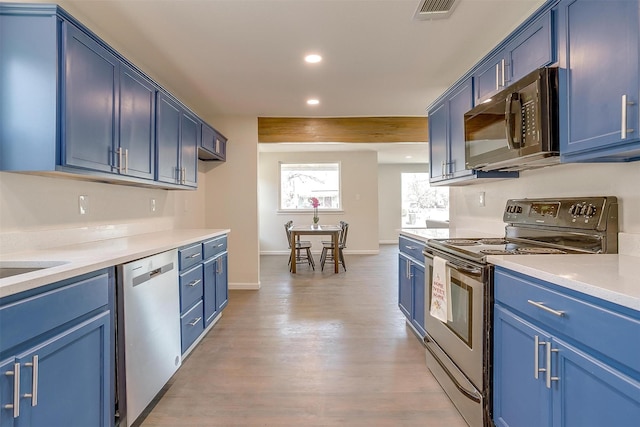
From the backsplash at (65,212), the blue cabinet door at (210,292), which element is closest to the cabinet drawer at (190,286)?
the blue cabinet door at (210,292)

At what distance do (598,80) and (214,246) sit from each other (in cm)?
285

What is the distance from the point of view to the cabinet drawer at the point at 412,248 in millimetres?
2691

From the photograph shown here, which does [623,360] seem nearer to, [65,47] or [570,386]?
[570,386]

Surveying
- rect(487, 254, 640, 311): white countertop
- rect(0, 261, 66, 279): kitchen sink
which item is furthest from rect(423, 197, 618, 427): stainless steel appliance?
rect(0, 261, 66, 279): kitchen sink

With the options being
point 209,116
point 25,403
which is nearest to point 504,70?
point 25,403

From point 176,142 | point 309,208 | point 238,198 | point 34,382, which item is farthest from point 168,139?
point 309,208

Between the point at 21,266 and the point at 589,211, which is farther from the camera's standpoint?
the point at 589,211

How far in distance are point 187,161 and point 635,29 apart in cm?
318

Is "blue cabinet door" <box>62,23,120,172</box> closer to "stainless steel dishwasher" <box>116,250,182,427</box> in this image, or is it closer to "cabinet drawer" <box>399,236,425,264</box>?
"stainless steel dishwasher" <box>116,250,182,427</box>

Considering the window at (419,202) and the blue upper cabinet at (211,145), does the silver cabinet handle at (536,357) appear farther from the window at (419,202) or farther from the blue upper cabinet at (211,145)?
the window at (419,202)

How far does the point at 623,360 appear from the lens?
945 mm

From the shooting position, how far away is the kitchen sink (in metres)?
1.47

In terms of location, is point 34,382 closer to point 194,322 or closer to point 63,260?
point 63,260

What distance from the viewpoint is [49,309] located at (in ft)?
3.90
